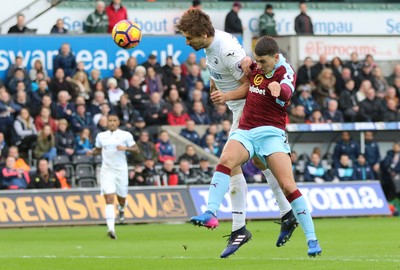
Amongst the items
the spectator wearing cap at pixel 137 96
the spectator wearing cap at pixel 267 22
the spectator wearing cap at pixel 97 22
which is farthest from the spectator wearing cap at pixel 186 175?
the spectator wearing cap at pixel 267 22

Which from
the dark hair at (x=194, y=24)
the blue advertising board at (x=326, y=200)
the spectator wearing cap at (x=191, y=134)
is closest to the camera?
the dark hair at (x=194, y=24)

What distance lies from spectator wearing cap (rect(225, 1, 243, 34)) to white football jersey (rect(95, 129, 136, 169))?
386 inches

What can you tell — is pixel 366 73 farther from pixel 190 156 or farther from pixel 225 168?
pixel 225 168

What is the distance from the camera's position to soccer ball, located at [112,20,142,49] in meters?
17.4

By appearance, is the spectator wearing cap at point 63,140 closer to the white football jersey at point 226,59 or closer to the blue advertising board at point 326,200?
the blue advertising board at point 326,200

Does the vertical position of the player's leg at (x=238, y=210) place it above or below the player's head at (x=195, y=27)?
below

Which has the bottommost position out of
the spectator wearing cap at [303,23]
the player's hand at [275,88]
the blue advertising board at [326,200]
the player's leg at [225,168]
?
the blue advertising board at [326,200]

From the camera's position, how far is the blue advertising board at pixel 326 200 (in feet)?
91.4

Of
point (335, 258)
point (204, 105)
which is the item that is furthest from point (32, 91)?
point (335, 258)

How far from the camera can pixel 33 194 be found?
26438mm

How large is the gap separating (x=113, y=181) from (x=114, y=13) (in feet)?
29.0

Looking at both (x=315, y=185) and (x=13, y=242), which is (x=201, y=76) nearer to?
(x=315, y=185)

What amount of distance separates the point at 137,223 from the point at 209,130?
3.56 m

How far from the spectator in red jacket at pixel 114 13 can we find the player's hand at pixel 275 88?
58.9ft
